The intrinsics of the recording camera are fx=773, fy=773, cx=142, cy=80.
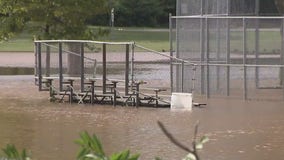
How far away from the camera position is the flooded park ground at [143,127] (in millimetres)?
12281

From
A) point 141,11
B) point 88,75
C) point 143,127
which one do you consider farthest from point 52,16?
point 141,11

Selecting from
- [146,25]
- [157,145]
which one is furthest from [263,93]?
[146,25]

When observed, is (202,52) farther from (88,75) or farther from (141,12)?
(141,12)

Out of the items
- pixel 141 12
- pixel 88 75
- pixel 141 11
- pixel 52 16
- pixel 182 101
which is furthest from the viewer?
pixel 141 12

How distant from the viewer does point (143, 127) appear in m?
15.3

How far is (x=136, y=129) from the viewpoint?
591 inches

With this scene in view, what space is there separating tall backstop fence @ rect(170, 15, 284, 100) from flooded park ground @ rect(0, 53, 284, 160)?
1.16 meters

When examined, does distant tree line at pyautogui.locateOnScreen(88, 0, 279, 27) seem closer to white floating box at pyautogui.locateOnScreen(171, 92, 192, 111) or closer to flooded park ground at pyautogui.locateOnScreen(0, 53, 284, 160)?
flooded park ground at pyautogui.locateOnScreen(0, 53, 284, 160)

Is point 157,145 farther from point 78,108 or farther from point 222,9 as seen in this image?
point 222,9

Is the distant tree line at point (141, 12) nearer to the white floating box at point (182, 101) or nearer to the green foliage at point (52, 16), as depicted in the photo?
the green foliage at point (52, 16)

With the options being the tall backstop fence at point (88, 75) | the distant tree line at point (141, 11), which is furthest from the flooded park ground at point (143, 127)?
the distant tree line at point (141, 11)

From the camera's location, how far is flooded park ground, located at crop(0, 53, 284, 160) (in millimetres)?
12281

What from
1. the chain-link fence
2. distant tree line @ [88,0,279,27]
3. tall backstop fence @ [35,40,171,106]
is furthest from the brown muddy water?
distant tree line @ [88,0,279,27]

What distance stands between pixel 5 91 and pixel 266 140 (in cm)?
1213
